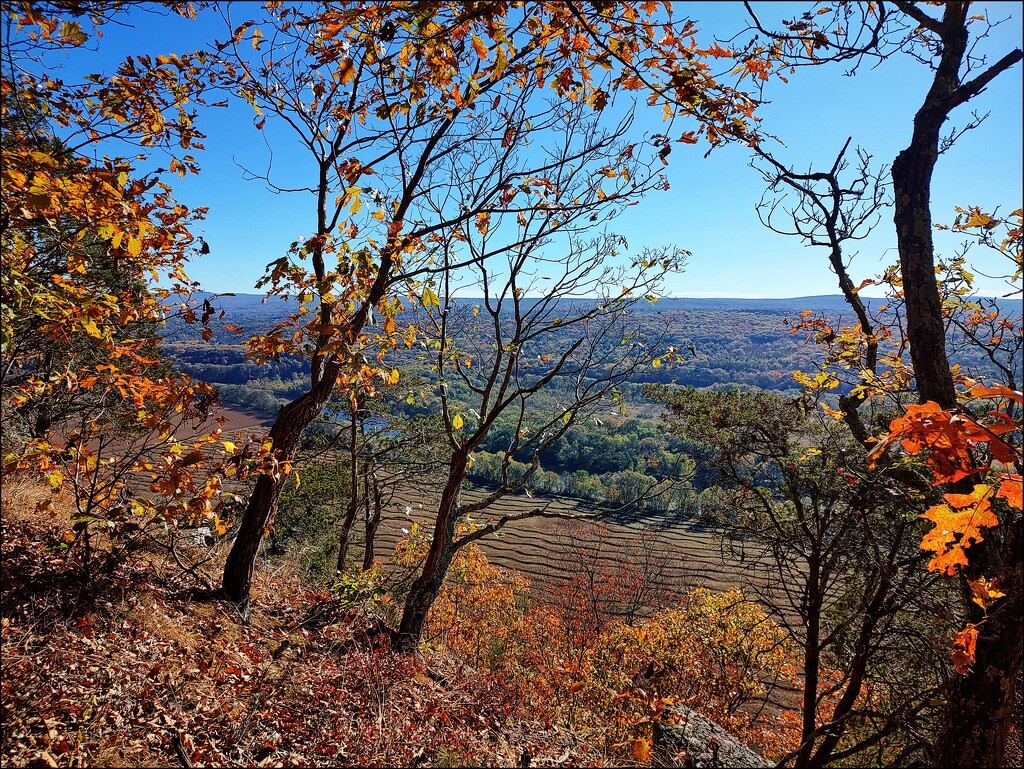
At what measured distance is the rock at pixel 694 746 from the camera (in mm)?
4152

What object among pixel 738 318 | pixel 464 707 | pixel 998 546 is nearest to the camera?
pixel 998 546

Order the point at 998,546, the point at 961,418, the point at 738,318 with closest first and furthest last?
the point at 961,418
the point at 998,546
the point at 738,318

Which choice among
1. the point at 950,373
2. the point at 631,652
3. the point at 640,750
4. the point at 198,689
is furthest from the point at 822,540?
the point at 631,652

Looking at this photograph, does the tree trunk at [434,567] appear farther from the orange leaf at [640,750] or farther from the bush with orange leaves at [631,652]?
the orange leaf at [640,750]

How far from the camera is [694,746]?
446 cm

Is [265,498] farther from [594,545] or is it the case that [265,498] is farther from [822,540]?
[594,545]

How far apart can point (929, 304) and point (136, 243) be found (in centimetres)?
403

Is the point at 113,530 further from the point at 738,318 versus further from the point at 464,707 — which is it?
the point at 738,318

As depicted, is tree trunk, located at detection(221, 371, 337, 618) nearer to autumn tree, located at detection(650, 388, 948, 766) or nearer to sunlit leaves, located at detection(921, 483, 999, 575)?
sunlit leaves, located at detection(921, 483, 999, 575)

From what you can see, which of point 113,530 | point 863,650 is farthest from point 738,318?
point 113,530

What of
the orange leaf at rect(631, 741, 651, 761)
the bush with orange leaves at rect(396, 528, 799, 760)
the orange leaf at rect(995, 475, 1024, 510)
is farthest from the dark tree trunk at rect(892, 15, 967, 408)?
the bush with orange leaves at rect(396, 528, 799, 760)

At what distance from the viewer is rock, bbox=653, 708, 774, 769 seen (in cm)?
415

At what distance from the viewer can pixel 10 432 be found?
4.40 metres

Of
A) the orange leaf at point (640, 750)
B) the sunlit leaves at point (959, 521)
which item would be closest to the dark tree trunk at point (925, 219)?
the sunlit leaves at point (959, 521)
